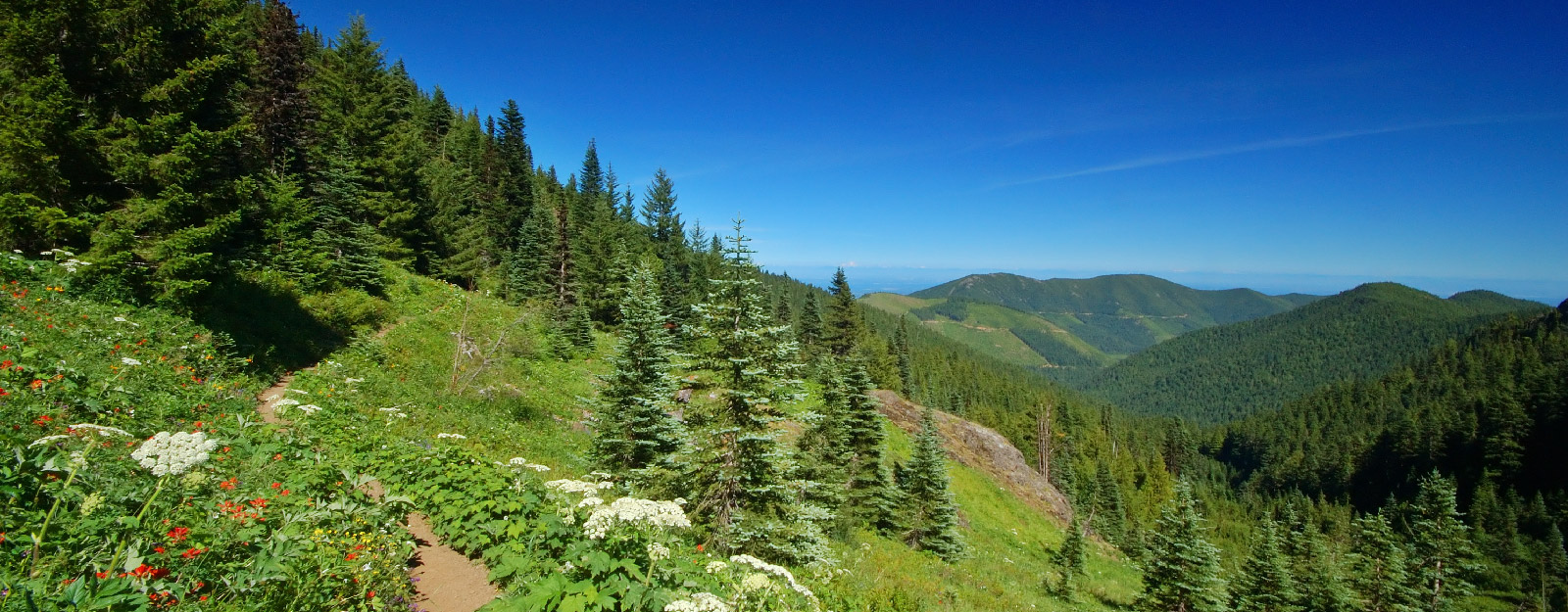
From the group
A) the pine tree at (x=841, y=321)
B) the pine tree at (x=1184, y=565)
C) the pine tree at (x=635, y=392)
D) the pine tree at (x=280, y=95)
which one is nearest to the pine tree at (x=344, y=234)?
the pine tree at (x=280, y=95)

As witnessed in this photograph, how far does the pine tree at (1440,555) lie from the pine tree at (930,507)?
124ft

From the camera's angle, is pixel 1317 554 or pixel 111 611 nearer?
pixel 111 611

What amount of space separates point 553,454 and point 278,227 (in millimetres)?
12823

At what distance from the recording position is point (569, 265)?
41.2 meters

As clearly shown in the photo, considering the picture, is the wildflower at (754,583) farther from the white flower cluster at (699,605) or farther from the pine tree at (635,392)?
the pine tree at (635,392)

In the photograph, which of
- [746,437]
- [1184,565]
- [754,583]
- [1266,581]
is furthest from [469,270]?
[1266,581]

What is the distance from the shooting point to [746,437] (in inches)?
481

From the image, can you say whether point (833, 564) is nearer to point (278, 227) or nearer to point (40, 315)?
point (40, 315)

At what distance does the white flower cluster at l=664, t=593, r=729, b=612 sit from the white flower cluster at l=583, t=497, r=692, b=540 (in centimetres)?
110

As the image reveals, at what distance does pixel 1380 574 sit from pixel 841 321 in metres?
41.1

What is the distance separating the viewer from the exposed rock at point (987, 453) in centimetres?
4928

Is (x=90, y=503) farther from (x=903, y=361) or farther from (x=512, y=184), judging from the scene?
(x=903, y=361)

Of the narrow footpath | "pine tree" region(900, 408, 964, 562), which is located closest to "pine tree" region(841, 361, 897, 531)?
"pine tree" region(900, 408, 964, 562)

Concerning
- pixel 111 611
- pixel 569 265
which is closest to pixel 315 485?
pixel 111 611
